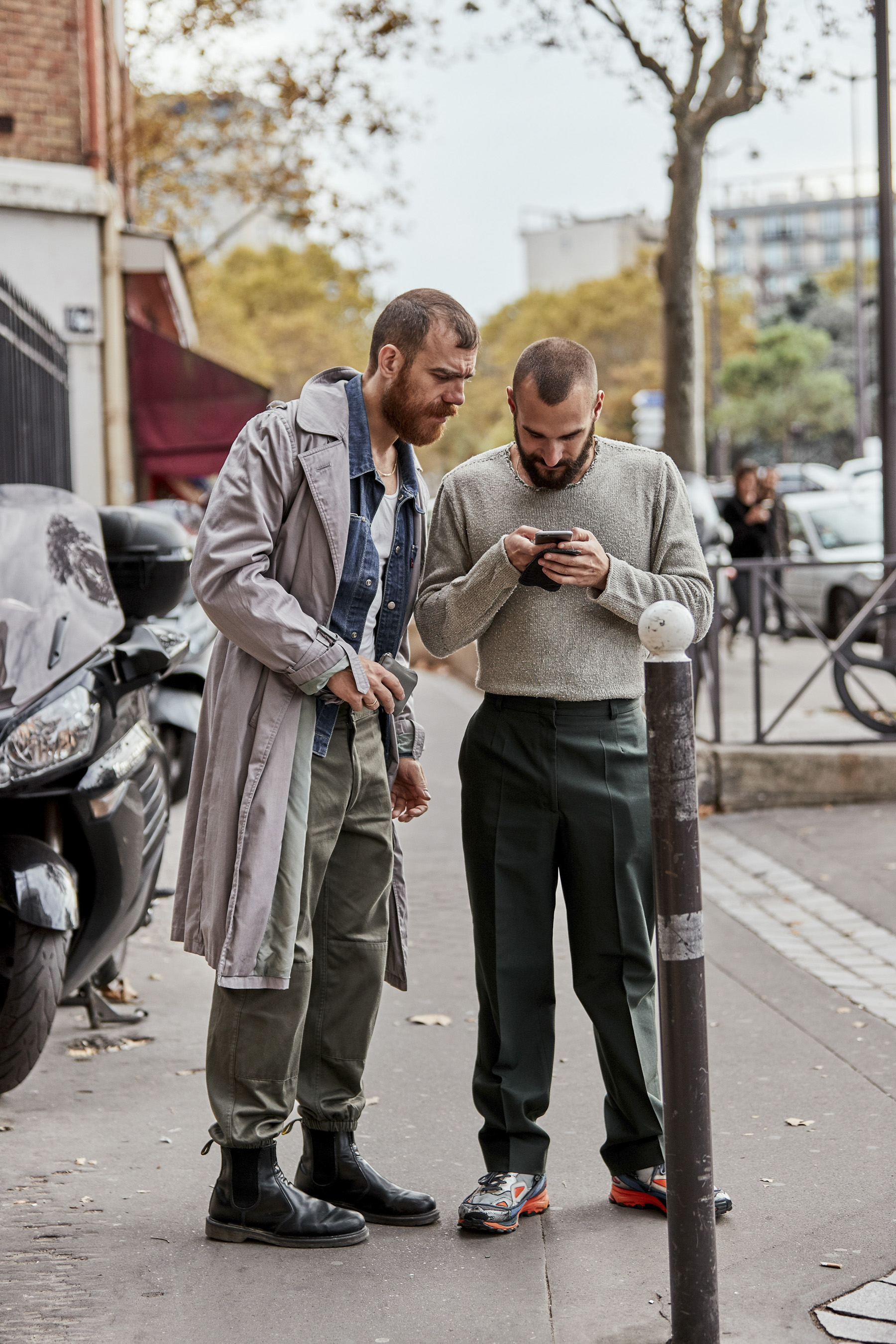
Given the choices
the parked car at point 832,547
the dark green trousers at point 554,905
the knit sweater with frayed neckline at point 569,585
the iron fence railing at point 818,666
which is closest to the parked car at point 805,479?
the parked car at point 832,547

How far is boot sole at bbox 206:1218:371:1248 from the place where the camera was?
127 inches

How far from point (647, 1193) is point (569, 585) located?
1363mm

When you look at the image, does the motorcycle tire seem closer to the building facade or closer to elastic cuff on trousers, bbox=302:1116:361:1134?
elastic cuff on trousers, bbox=302:1116:361:1134

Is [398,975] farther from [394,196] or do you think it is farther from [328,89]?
[394,196]

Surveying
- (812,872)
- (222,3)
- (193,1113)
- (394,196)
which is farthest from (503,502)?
(394,196)

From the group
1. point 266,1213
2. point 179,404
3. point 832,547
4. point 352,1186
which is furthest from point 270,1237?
point 179,404

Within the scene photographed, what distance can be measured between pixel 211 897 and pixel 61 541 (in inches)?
63.6

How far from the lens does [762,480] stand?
1459 centimetres

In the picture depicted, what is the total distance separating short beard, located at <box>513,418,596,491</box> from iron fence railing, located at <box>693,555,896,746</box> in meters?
4.83

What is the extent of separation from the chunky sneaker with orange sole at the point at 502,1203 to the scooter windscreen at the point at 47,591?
64.7 inches

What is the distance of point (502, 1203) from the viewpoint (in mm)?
3287

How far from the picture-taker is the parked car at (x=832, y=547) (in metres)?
15.6

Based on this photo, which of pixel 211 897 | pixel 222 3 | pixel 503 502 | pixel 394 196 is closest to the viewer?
pixel 211 897

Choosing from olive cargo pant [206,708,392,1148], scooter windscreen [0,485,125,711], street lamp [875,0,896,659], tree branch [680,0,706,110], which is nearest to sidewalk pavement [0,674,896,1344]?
olive cargo pant [206,708,392,1148]
